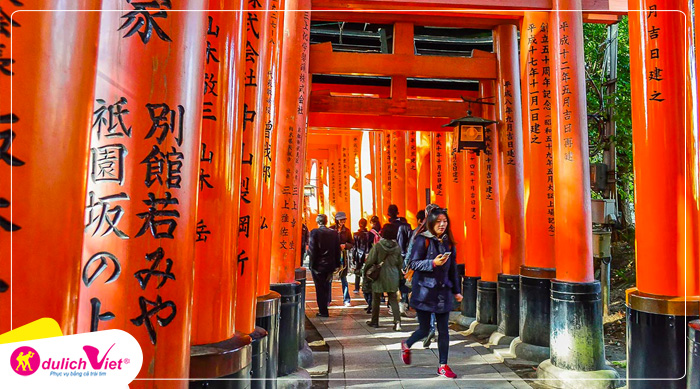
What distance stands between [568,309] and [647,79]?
2376mm

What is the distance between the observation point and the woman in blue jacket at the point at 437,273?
5.21 meters

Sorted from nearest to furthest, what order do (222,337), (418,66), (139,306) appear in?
(139,306), (222,337), (418,66)

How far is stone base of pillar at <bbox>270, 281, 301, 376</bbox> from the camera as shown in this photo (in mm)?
5070

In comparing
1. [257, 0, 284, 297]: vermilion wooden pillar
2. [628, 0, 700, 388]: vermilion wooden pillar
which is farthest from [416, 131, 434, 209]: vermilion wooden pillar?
[628, 0, 700, 388]: vermilion wooden pillar

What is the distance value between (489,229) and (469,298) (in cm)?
148

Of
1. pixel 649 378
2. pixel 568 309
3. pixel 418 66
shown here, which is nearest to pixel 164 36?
pixel 649 378

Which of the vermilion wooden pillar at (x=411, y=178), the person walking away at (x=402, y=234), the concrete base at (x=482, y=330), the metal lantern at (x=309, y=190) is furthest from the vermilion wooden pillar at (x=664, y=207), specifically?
the metal lantern at (x=309, y=190)

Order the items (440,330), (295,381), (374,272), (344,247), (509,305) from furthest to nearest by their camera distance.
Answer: (344,247) < (374,272) < (509,305) < (440,330) < (295,381)

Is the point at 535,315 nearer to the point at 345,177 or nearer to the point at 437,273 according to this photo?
the point at 437,273

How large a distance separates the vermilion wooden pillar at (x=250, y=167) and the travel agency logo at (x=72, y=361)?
5.47 ft

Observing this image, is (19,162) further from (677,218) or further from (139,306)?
(677,218)

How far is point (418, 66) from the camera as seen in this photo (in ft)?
27.3

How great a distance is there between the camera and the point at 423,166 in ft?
47.5

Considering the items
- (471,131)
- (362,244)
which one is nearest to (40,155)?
(471,131)
